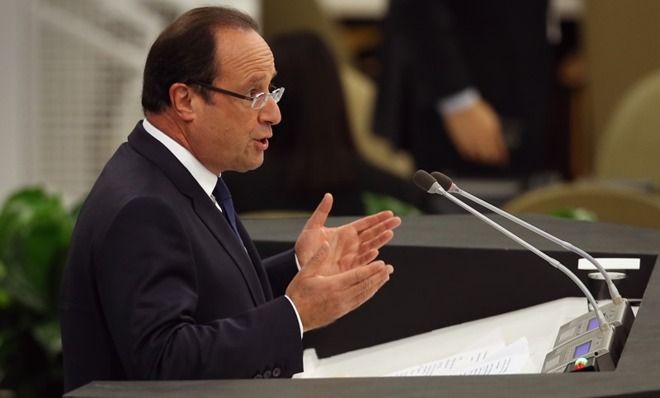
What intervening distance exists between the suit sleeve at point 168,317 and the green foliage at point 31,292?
2189mm

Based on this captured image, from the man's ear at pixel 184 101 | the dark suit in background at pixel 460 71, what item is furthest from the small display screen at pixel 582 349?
the dark suit in background at pixel 460 71

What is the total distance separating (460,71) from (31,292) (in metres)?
2.04

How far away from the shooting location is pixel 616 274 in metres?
2.68

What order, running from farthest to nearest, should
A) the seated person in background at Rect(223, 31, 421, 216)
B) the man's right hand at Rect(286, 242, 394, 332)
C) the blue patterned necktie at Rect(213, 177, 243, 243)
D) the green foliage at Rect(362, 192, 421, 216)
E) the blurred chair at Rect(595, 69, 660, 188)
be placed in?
the blurred chair at Rect(595, 69, 660, 188) < the seated person in background at Rect(223, 31, 421, 216) < the green foliage at Rect(362, 192, 421, 216) < the blue patterned necktie at Rect(213, 177, 243, 243) < the man's right hand at Rect(286, 242, 394, 332)

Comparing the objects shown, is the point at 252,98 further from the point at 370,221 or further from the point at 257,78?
the point at 370,221

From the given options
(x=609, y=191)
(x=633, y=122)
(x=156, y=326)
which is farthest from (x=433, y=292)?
(x=633, y=122)

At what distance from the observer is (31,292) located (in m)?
4.35

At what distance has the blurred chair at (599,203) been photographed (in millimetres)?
4203

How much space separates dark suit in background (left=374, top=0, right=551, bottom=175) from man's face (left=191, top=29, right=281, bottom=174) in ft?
11.4

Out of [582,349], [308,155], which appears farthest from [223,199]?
[308,155]

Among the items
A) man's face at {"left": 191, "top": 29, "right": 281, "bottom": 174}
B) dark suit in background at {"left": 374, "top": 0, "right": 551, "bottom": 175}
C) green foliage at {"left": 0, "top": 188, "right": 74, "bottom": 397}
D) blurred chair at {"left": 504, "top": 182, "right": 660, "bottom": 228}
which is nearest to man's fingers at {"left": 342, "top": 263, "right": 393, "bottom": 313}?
man's face at {"left": 191, "top": 29, "right": 281, "bottom": 174}

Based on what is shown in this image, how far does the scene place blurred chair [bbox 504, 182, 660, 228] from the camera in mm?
4203

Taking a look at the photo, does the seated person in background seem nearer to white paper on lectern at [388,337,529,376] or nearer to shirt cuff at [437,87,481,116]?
shirt cuff at [437,87,481,116]

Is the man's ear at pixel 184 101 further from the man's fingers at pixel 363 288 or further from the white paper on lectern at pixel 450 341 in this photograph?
the white paper on lectern at pixel 450 341
